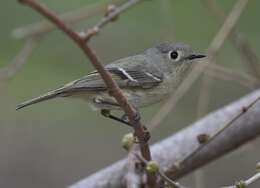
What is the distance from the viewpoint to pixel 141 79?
323cm

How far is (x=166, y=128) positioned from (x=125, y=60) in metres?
2.39

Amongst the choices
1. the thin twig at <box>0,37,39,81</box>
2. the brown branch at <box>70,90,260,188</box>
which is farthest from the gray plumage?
the thin twig at <box>0,37,39,81</box>

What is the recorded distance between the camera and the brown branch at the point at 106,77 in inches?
64.6

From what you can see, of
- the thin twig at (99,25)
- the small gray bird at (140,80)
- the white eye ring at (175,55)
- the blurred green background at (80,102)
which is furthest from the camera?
the blurred green background at (80,102)

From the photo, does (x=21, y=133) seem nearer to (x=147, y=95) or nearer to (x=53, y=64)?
(x=53, y=64)

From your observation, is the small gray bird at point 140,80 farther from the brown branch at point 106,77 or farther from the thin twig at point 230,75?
the brown branch at point 106,77

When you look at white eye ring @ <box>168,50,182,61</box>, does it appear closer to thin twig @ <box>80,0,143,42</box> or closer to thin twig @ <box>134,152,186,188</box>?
thin twig @ <box>134,152,186,188</box>

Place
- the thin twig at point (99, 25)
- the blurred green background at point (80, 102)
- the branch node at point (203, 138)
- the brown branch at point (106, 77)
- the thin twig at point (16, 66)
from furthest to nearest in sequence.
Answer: the blurred green background at point (80, 102)
the thin twig at point (16, 66)
the branch node at point (203, 138)
the thin twig at point (99, 25)
the brown branch at point (106, 77)

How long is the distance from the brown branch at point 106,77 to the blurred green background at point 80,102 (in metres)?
2.44

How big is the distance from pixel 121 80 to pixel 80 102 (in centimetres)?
277

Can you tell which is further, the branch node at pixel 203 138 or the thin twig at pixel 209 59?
A: the thin twig at pixel 209 59

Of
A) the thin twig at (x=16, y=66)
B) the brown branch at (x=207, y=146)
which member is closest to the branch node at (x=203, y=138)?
the brown branch at (x=207, y=146)

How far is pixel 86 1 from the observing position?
5.51 metres

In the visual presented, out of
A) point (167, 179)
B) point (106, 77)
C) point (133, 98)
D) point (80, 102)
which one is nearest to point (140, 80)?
point (133, 98)
